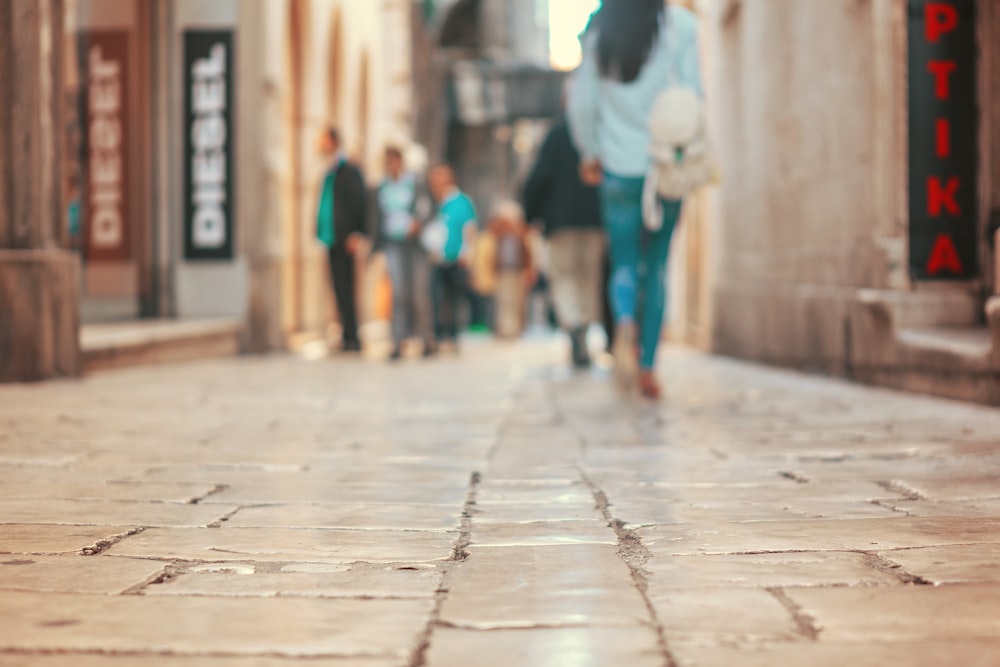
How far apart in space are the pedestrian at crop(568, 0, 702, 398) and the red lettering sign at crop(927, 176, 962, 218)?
1.14 meters

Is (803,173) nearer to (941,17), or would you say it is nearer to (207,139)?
(941,17)

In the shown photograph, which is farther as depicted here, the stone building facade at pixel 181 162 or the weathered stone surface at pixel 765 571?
the stone building facade at pixel 181 162

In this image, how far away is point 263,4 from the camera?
11.8 m

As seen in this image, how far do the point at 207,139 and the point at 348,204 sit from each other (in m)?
1.51

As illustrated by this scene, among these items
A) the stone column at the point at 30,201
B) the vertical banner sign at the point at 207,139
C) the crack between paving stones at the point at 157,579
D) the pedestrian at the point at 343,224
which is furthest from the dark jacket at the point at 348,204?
the crack between paving stones at the point at 157,579

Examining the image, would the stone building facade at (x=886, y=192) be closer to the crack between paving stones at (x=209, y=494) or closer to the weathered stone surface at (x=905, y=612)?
the crack between paving stones at (x=209, y=494)

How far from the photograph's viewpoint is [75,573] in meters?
2.52

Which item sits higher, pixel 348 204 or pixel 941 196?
pixel 348 204

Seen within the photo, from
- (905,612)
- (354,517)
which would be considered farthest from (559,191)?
(905,612)

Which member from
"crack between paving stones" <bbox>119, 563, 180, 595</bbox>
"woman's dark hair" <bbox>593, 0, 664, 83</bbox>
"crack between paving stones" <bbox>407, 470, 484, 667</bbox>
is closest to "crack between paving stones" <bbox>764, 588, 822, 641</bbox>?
"crack between paving stones" <bbox>407, 470, 484, 667</bbox>

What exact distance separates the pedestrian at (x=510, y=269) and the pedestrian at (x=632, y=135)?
35.4ft

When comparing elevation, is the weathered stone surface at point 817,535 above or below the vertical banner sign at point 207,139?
below

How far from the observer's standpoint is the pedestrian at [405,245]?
12.0 m

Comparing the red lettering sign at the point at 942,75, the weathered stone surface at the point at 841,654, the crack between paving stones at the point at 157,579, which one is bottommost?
the crack between paving stones at the point at 157,579
